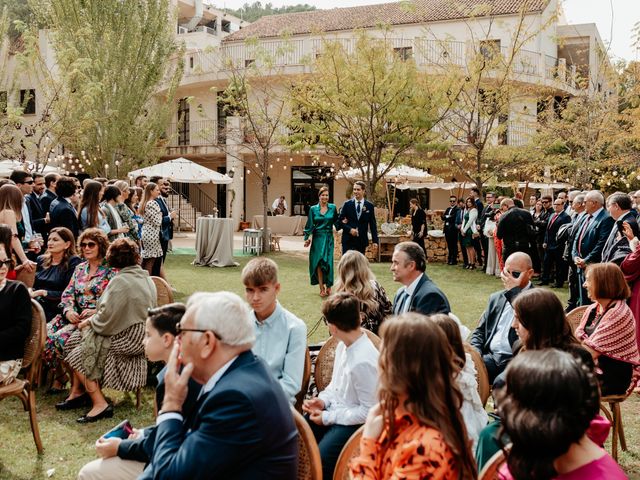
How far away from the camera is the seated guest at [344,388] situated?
3.48 meters

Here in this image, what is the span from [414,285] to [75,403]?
10.2 ft

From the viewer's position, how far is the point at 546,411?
183cm

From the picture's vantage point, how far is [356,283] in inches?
203

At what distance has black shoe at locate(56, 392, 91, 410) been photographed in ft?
18.3

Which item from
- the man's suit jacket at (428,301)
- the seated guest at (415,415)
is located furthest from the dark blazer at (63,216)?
the seated guest at (415,415)

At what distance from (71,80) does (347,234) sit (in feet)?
46.5

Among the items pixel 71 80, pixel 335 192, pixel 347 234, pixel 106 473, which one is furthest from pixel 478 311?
pixel 335 192

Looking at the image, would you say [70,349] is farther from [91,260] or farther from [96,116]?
[96,116]

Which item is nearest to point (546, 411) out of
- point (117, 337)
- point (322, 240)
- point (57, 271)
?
point (117, 337)

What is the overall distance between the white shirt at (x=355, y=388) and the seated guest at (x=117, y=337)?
2281mm

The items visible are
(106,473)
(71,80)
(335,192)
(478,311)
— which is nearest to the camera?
(106,473)

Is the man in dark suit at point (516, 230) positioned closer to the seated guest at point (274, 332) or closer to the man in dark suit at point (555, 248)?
the man in dark suit at point (555, 248)

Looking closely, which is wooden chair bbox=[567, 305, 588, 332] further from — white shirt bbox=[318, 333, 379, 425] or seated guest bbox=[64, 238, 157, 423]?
seated guest bbox=[64, 238, 157, 423]

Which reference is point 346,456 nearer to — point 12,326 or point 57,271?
point 12,326
